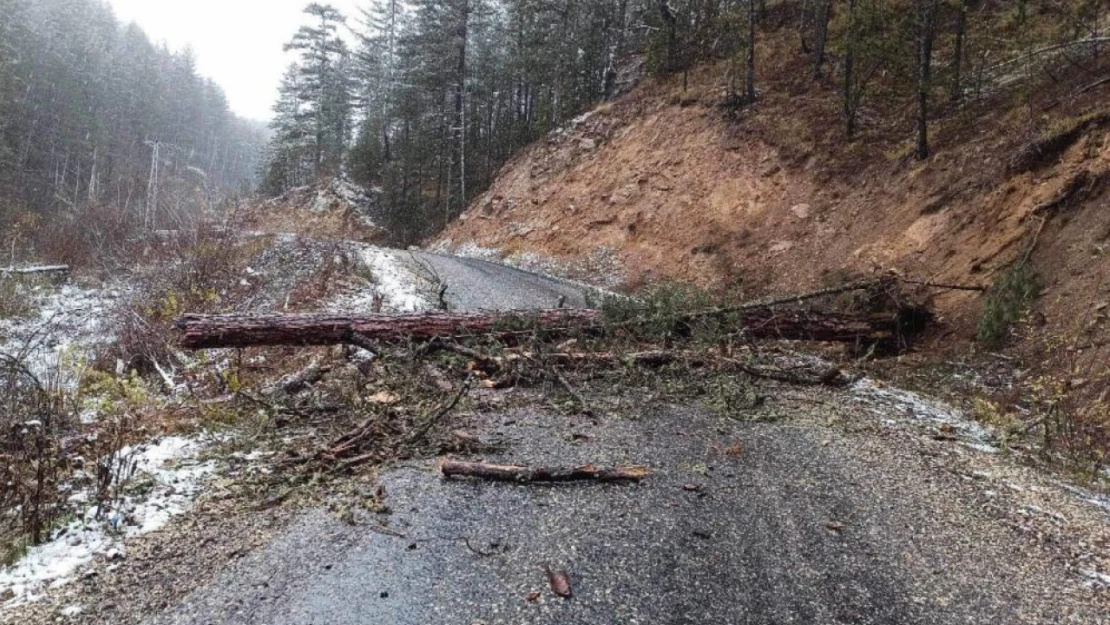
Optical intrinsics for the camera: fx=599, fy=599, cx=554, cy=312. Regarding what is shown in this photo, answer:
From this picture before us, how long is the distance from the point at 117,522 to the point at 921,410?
7540 millimetres

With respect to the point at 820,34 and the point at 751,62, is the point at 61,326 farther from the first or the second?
the point at 820,34

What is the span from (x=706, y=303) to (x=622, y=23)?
23.0 m

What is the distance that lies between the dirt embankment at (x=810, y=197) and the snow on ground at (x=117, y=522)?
8.90m

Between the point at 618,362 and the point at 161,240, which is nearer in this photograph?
the point at 618,362

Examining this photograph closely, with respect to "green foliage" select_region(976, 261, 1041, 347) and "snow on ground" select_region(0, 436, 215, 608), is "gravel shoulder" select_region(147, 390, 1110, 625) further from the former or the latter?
"green foliage" select_region(976, 261, 1041, 347)

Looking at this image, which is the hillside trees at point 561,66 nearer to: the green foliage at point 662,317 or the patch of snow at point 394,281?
the green foliage at point 662,317

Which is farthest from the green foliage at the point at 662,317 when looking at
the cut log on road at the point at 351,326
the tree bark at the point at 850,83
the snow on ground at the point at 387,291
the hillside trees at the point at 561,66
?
the tree bark at the point at 850,83

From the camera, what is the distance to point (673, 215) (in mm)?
17172

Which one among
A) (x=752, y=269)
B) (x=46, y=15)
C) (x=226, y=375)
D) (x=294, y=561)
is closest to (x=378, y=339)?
(x=226, y=375)

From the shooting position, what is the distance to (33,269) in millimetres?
14930

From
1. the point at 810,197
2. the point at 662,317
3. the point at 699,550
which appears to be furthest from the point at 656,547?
the point at 810,197

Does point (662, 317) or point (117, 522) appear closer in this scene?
point (117, 522)

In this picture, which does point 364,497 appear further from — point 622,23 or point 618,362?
point 622,23

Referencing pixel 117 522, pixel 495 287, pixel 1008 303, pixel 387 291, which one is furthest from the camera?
pixel 495 287
